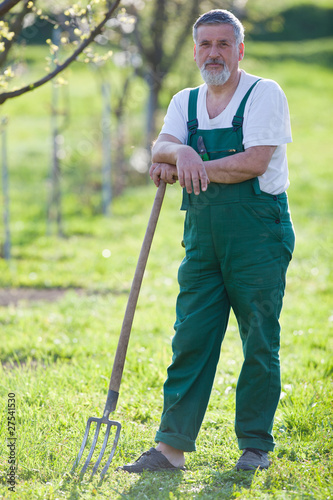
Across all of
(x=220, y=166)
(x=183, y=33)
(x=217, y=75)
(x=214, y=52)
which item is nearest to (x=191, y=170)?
(x=220, y=166)

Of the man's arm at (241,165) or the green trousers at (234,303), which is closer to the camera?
the man's arm at (241,165)

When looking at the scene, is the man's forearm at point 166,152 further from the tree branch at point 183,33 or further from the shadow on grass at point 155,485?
the tree branch at point 183,33

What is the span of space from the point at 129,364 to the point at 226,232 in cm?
184

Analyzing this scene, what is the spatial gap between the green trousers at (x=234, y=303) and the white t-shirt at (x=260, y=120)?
0.45 ft

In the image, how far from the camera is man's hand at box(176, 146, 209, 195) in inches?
119

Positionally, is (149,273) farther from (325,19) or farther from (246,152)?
(325,19)

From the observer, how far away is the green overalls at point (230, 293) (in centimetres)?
314

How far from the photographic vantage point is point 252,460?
3.22 m

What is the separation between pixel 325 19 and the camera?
138ft

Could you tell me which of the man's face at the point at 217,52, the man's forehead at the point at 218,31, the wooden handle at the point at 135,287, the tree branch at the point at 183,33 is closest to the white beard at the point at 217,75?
the man's face at the point at 217,52

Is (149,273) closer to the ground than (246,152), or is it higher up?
closer to the ground

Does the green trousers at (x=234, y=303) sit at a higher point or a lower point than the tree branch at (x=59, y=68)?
lower

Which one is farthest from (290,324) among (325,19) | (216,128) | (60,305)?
(325,19)

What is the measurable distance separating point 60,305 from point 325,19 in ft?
135
